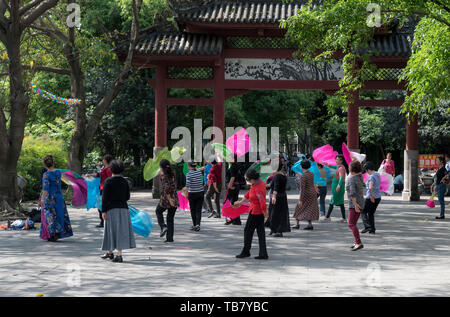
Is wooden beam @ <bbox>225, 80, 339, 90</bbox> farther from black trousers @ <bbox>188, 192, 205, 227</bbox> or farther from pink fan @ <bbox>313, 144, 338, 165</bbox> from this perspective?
black trousers @ <bbox>188, 192, 205, 227</bbox>

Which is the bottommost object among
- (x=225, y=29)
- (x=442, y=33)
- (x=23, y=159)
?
(x=23, y=159)

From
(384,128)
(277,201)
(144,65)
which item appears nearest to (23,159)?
(144,65)

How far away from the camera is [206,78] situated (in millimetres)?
22391

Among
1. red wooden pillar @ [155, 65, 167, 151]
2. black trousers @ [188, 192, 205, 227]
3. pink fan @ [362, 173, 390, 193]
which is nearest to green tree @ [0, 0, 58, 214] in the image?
black trousers @ [188, 192, 205, 227]

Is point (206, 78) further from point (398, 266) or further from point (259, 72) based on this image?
point (398, 266)

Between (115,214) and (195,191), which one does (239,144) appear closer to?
(195,191)

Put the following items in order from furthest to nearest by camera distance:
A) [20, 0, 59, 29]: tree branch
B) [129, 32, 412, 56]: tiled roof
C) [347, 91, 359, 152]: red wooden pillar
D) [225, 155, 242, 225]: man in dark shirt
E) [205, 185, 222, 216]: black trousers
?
[347, 91, 359, 152]: red wooden pillar → [129, 32, 412, 56]: tiled roof → [205, 185, 222, 216]: black trousers → [20, 0, 59, 29]: tree branch → [225, 155, 242, 225]: man in dark shirt

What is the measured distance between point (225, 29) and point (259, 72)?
6.31 feet

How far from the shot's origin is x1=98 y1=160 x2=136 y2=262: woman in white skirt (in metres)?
9.83

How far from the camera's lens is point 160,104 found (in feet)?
73.5

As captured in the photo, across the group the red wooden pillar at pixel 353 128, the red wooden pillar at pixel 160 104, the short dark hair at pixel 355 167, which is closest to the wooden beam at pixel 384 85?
the red wooden pillar at pixel 353 128

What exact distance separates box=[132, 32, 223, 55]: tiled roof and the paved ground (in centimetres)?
851

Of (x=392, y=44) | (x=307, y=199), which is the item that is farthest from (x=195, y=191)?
(x=392, y=44)
